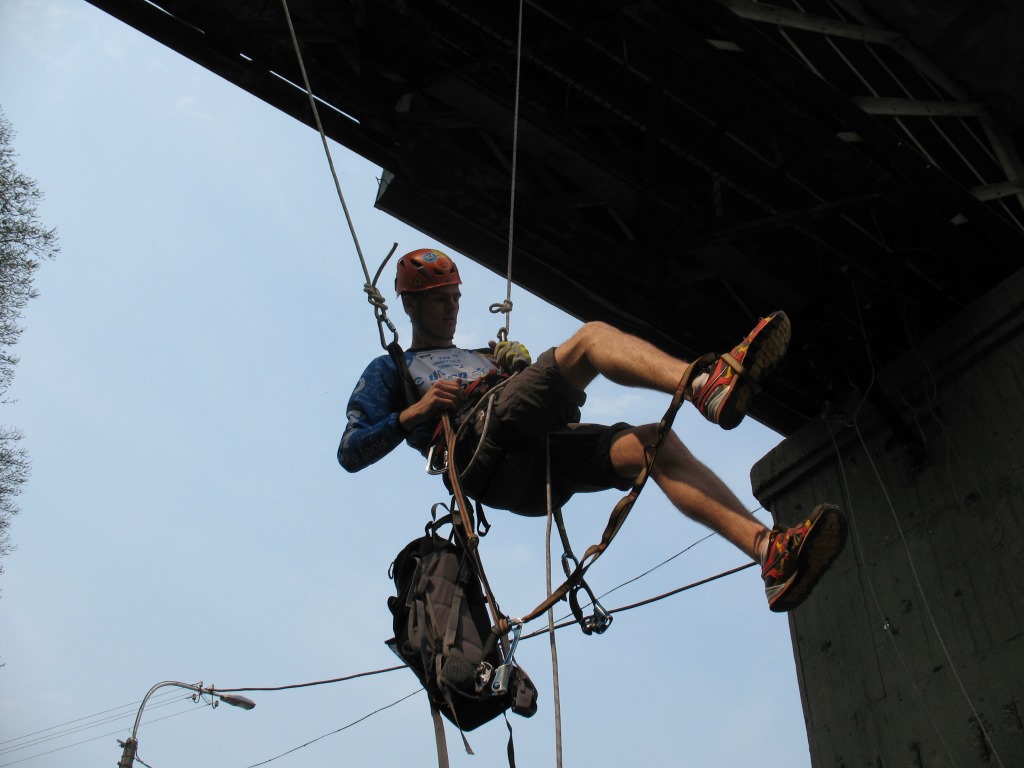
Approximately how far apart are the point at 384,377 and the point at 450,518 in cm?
76

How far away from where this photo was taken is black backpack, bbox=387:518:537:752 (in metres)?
3.42

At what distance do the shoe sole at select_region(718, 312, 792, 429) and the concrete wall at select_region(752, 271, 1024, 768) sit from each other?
83.6 inches

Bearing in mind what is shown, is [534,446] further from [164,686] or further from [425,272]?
[164,686]

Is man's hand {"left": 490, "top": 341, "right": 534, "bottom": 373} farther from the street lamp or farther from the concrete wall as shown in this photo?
the street lamp

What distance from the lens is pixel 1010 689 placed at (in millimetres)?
4352

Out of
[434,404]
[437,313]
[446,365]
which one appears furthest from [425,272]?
[434,404]

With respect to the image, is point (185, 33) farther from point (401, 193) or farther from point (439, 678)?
point (439, 678)

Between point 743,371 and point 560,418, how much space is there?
971 millimetres

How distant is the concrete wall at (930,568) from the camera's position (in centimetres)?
453

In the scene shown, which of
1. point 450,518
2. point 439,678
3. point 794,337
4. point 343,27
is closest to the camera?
point 439,678

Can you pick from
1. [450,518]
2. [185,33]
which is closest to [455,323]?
[450,518]

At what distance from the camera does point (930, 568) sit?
194 inches

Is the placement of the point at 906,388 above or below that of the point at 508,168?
below

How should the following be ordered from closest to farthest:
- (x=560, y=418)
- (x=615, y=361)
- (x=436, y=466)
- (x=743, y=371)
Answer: (x=743, y=371)
(x=615, y=361)
(x=560, y=418)
(x=436, y=466)
